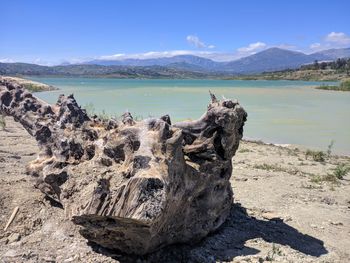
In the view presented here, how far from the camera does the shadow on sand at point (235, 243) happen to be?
5520 millimetres

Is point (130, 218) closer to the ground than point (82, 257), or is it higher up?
higher up

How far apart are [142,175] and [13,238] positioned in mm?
2193

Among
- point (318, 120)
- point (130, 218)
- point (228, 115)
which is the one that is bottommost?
point (318, 120)

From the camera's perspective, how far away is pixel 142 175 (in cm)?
472

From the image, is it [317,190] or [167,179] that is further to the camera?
[317,190]

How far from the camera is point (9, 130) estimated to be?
46.6 feet

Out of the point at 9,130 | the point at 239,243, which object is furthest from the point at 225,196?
the point at 9,130

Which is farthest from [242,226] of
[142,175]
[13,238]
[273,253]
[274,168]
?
[274,168]

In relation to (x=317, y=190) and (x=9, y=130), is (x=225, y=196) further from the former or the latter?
(x=9, y=130)

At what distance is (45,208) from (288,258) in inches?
136

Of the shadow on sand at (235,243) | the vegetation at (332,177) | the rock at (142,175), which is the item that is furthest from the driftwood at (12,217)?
the vegetation at (332,177)

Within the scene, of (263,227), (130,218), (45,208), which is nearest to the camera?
(130,218)

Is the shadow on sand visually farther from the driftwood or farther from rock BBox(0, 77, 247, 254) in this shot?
the driftwood

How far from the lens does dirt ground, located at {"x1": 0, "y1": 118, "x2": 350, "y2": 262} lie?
550 cm
